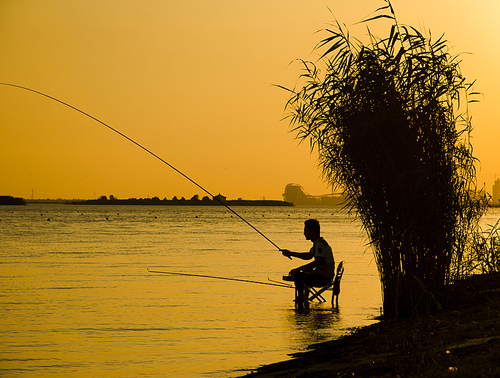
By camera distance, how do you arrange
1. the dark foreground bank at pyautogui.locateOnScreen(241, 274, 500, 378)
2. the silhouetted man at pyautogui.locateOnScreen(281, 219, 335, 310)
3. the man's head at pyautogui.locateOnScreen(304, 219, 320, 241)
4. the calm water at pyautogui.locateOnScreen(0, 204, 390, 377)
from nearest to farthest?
the dark foreground bank at pyautogui.locateOnScreen(241, 274, 500, 378) < the calm water at pyautogui.locateOnScreen(0, 204, 390, 377) < the silhouetted man at pyautogui.locateOnScreen(281, 219, 335, 310) < the man's head at pyautogui.locateOnScreen(304, 219, 320, 241)

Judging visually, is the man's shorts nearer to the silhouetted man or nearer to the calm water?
the silhouetted man

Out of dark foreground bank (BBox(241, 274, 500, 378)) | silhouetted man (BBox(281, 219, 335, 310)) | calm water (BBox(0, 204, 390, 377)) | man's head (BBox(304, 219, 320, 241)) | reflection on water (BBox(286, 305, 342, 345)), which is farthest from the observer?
man's head (BBox(304, 219, 320, 241))

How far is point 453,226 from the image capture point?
8.36 meters

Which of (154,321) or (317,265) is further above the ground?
(317,265)

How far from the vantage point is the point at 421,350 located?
558cm

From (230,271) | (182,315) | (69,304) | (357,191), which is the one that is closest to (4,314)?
(69,304)

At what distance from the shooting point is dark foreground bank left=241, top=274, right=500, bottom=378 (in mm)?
4691

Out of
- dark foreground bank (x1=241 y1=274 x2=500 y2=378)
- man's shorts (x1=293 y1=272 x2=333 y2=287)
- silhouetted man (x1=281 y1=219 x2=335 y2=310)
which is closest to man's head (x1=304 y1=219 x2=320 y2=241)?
silhouetted man (x1=281 y1=219 x2=335 y2=310)

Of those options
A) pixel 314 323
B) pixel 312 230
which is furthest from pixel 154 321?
pixel 312 230

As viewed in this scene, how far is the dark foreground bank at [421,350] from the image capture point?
4.69m

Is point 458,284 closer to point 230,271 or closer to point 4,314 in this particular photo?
point 4,314

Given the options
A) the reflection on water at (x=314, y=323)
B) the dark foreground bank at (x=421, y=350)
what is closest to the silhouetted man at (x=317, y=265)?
the reflection on water at (x=314, y=323)

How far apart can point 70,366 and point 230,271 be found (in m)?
11.7

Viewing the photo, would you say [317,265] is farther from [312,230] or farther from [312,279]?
[312,230]
